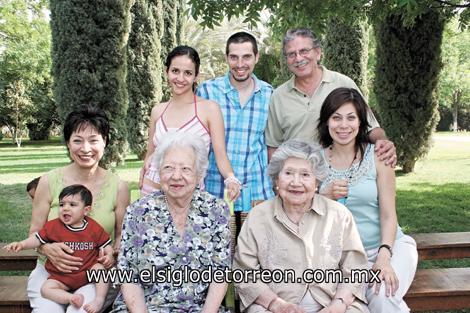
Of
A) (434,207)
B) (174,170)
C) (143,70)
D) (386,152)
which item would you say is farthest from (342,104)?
(143,70)

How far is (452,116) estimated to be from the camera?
1751 inches

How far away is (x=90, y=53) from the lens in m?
10.1

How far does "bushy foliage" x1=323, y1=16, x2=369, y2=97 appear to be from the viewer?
13539 millimetres

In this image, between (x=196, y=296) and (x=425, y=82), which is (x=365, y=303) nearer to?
(x=196, y=296)

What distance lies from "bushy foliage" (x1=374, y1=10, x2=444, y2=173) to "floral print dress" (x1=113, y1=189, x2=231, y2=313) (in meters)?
9.46

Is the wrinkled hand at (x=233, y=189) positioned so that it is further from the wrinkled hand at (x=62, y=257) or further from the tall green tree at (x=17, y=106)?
the tall green tree at (x=17, y=106)

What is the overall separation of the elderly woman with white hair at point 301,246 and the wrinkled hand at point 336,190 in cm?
22

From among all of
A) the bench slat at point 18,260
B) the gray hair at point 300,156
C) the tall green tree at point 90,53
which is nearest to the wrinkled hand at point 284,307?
the gray hair at point 300,156

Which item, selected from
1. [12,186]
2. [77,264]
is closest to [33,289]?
[77,264]

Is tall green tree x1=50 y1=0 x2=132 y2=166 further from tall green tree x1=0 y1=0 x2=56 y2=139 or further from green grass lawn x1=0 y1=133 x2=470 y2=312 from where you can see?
tall green tree x1=0 y1=0 x2=56 y2=139

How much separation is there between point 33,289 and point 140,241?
2.57 feet

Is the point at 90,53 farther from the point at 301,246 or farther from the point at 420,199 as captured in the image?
the point at 301,246

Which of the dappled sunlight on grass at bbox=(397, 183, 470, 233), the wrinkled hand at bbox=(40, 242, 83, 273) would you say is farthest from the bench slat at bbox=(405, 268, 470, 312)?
the dappled sunlight on grass at bbox=(397, 183, 470, 233)

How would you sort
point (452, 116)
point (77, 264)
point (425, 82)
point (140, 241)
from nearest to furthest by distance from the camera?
point (140, 241), point (77, 264), point (425, 82), point (452, 116)
